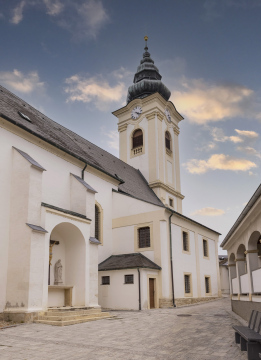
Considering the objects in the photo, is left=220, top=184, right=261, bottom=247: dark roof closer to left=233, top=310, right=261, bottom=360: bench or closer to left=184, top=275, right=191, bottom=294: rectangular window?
left=233, top=310, right=261, bottom=360: bench

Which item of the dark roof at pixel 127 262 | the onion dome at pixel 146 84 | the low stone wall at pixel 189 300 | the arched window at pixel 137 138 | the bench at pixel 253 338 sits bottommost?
the low stone wall at pixel 189 300

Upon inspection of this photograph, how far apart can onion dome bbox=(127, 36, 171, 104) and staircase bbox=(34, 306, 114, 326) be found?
1040 inches

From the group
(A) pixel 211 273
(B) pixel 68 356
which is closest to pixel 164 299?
(A) pixel 211 273

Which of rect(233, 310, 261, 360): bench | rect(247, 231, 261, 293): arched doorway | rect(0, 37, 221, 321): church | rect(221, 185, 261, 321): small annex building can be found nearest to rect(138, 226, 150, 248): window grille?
rect(0, 37, 221, 321): church

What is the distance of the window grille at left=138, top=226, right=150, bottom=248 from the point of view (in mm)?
23155

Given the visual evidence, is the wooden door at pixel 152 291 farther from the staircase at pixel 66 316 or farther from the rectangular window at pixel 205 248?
the rectangular window at pixel 205 248

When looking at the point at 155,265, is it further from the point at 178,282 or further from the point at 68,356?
the point at 68,356

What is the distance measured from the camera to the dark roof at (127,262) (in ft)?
68.2

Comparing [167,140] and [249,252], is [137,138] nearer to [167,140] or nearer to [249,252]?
[167,140]

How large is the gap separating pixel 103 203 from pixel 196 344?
15520 millimetres

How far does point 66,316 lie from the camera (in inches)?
516

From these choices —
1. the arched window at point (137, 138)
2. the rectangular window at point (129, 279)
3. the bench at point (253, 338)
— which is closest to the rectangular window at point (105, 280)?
the rectangular window at point (129, 279)

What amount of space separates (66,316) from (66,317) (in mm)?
87

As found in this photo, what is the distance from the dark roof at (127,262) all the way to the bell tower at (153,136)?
1072 centimetres
